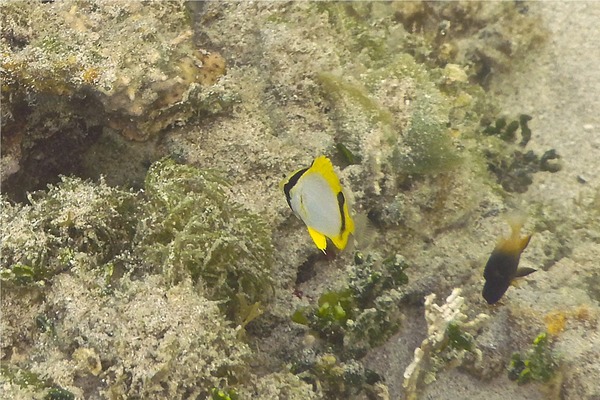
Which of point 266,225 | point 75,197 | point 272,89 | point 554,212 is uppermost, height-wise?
point 272,89

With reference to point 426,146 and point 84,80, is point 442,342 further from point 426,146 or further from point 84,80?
point 84,80

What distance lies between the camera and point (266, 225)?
9.64 feet

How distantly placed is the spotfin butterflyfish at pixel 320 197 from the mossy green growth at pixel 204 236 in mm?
736

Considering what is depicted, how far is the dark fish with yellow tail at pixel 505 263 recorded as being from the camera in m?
2.32

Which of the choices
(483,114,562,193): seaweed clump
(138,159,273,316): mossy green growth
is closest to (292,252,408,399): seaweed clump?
(138,159,273,316): mossy green growth

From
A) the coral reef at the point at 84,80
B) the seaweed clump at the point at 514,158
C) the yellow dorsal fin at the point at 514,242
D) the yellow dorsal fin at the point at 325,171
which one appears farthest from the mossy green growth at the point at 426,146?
the yellow dorsal fin at the point at 325,171

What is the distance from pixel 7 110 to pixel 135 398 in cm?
189

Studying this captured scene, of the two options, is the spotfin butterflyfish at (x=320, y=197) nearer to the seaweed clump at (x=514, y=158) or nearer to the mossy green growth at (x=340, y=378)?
the mossy green growth at (x=340, y=378)

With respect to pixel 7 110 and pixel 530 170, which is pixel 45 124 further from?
pixel 530 170

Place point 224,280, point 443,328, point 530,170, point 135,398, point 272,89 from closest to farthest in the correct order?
point 135,398, point 443,328, point 224,280, point 272,89, point 530,170

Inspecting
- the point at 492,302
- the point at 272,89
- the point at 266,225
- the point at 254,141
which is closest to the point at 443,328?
the point at 492,302

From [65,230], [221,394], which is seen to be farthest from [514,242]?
[65,230]

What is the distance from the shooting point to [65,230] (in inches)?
104

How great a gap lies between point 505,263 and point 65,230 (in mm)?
2288
